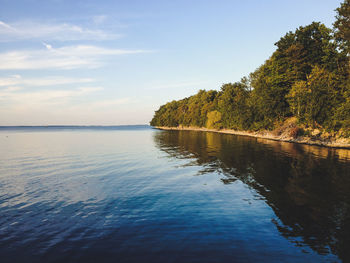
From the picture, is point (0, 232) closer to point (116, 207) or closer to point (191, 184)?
point (116, 207)

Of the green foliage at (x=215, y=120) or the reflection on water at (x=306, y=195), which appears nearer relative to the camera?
the reflection on water at (x=306, y=195)

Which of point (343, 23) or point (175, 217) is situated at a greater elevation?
point (343, 23)

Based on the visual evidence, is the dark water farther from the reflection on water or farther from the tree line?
the tree line

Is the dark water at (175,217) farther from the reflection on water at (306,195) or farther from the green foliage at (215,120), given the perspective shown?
the green foliage at (215,120)

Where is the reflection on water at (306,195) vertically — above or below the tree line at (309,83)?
below

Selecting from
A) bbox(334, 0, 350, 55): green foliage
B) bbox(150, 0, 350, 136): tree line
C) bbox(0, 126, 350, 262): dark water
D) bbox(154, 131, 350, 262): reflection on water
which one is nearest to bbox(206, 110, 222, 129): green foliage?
bbox(150, 0, 350, 136): tree line

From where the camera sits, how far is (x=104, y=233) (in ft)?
35.2

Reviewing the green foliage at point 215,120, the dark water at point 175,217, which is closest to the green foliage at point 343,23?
the dark water at point 175,217

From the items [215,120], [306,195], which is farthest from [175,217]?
[215,120]

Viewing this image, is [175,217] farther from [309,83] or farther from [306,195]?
[309,83]

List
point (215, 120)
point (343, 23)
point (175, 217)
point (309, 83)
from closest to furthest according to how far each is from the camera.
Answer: point (175, 217), point (343, 23), point (309, 83), point (215, 120)

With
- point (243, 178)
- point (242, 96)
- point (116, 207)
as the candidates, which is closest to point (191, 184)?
point (243, 178)

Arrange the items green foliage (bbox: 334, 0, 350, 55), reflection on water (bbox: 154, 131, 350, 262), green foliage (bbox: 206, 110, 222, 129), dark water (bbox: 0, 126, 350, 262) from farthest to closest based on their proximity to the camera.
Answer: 1. green foliage (bbox: 206, 110, 222, 129)
2. green foliage (bbox: 334, 0, 350, 55)
3. reflection on water (bbox: 154, 131, 350, 262)
4. dark water (bbox: 0, 126, 350, 262)

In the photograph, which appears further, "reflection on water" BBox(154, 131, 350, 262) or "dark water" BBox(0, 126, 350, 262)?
"reflection on water" BBox(154, 131, 350, 262)
